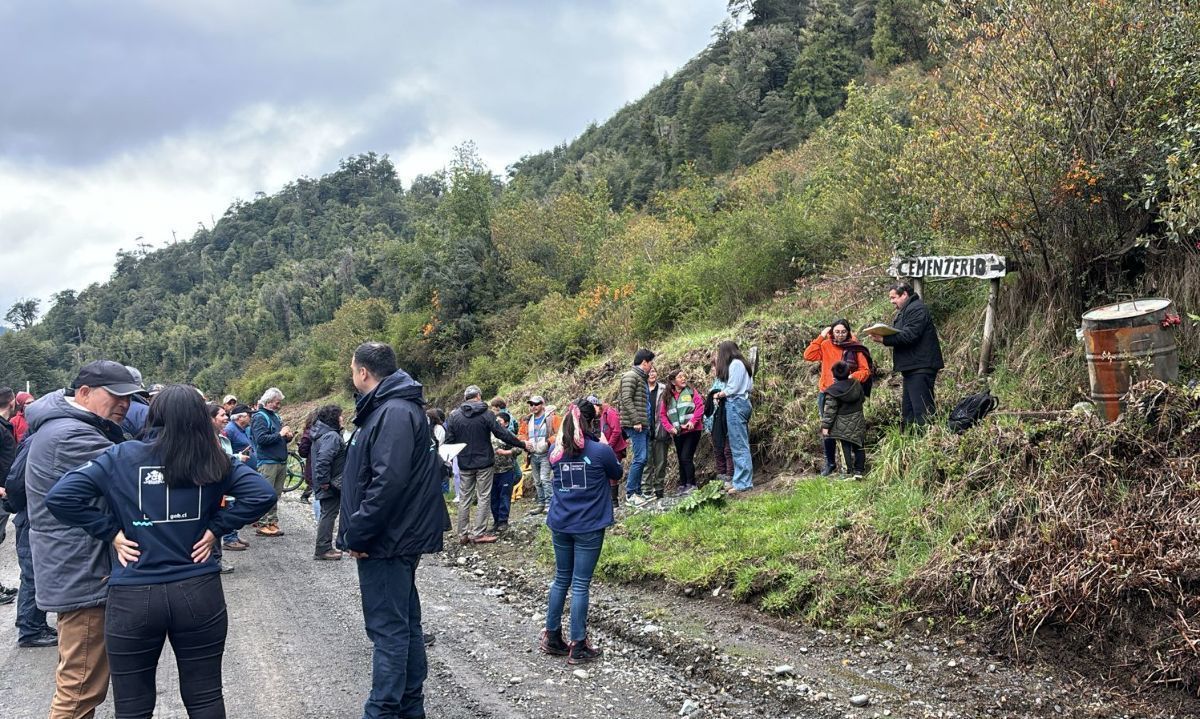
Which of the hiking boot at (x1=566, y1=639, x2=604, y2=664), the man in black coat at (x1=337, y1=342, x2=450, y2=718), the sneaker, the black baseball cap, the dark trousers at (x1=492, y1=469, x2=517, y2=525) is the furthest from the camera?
the dark trousers at (x1=492, y1=469, x2=517, y2=525)

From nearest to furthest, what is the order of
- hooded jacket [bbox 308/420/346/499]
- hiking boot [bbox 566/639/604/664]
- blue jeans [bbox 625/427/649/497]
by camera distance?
hiking boot [bbox 566/639/604/664], hooded jacket [bbox 308/420/346/499], blue jeans [bbox 625/427/649/497]

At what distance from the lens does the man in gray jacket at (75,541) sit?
4090 millimetres

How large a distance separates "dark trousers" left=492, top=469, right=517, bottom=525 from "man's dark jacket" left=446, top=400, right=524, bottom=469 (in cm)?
86

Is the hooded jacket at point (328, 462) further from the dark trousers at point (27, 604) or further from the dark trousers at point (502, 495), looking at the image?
the dark trousers at point (27, 604)

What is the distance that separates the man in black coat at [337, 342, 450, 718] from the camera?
4.29 metres

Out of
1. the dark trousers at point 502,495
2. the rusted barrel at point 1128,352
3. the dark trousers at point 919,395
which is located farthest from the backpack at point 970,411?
the dark trousers at point 502,495

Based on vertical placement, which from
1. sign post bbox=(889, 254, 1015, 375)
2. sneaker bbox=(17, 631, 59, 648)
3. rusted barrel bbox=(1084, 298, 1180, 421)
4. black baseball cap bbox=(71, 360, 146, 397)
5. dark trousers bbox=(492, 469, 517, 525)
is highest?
sign post bbox=(889, 254, 1015, 375)

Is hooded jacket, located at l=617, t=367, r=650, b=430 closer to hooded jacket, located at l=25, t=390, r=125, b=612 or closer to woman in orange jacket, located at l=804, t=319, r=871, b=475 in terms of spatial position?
woman in orange jacket, located at l=804, t=319, r=871, b=475

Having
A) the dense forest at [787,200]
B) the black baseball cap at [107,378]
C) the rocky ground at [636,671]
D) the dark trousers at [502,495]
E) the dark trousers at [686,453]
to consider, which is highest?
the dense forest at [787,200]

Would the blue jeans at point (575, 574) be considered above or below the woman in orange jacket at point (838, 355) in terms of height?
below

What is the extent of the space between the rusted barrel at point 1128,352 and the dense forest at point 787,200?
895 millimetres

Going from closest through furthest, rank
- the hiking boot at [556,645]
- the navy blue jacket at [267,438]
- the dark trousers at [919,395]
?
1. the hiking boot at [556,645]
2. the dark trousers at [919,395]
3. the navy blue jacket at [267,438]

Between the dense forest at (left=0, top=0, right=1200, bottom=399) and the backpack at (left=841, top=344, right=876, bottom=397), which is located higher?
the dense forest at (left=0, top=0, right=1200, bottom=399)

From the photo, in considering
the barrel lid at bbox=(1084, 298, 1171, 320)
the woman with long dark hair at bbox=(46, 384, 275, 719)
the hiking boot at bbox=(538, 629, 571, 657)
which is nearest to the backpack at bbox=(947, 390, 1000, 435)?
the barrel lid at bbox=(1084, 298, 1171, 320)
